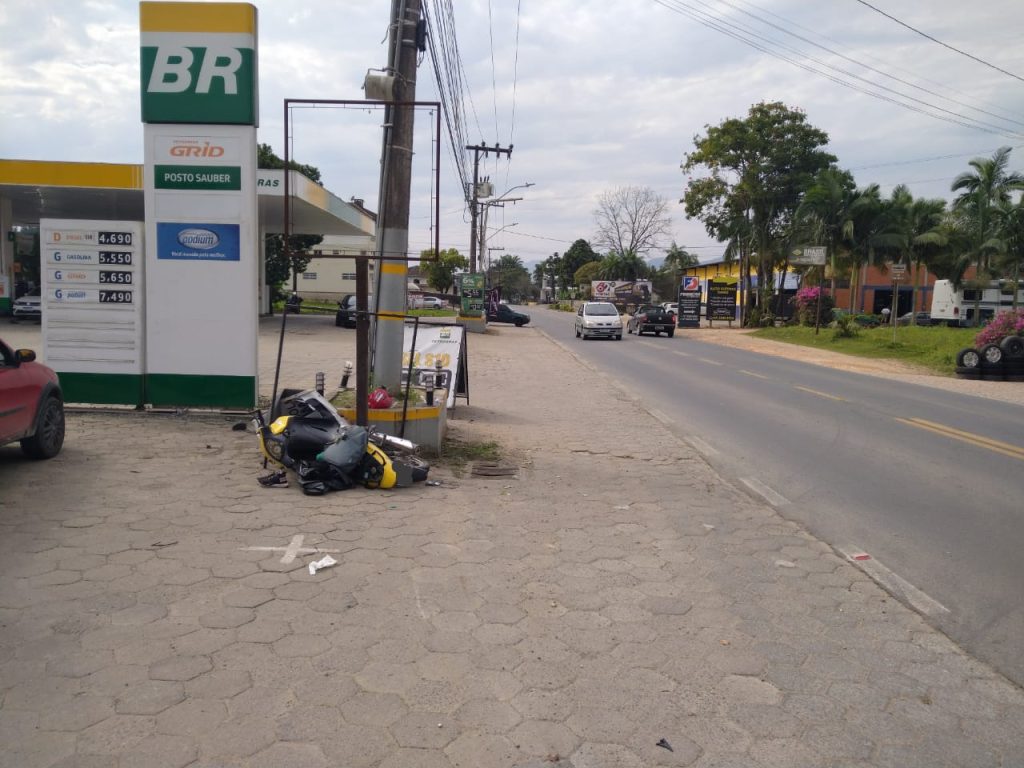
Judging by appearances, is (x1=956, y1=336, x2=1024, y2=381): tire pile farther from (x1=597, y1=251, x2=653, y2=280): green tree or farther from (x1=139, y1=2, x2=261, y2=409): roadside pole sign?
(x1=597, y1=251, x2=653, y2=280): green tree

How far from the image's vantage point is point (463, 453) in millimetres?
8727

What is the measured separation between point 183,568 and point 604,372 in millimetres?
15491

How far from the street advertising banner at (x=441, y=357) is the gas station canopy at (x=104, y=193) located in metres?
11.3

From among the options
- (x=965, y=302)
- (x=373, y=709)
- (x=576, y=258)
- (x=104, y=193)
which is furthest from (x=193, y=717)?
(x=576, y=258)

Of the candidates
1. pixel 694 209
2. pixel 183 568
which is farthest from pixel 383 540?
pixel 694 209

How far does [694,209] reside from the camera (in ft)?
157

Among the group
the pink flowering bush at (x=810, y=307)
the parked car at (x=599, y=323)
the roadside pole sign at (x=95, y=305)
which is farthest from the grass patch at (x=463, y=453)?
the pink flowering bush at (x=810, y=307)

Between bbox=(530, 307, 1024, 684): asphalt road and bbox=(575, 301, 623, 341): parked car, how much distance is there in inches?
616

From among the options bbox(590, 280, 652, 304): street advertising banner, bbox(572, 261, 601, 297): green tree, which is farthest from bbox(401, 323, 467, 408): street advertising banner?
bbox(572, 261, 601, 297): green tree

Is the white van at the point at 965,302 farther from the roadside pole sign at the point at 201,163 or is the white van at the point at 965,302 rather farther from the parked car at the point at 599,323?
the roadside pole sign at the point at 201,163

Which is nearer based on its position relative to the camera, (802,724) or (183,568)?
(802,724)

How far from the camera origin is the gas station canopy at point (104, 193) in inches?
974

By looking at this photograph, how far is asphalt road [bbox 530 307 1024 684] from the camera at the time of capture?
511 centimetres

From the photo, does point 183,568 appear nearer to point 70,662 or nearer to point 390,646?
point 70,662
